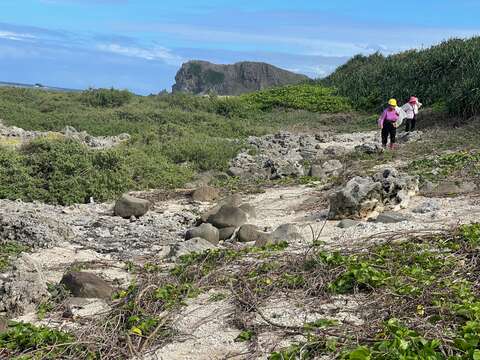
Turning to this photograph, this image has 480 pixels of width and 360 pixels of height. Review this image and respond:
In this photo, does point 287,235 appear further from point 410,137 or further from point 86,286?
point 410,137

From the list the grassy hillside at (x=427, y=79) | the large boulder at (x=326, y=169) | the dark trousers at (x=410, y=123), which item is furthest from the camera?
the grassy hillside at (x=427, y=79)

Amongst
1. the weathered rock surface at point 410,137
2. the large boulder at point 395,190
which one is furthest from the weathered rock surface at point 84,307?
the weathered rock surface at point 410,137

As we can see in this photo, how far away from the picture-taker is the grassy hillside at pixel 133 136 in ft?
36.7

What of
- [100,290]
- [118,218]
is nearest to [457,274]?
[100,290]

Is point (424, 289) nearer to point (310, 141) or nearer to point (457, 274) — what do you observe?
point (457, 274)

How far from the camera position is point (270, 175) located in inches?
512

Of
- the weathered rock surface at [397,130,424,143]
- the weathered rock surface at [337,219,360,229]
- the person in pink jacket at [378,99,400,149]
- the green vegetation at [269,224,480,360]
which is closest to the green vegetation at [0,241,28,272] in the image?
the green vegetation at [269,224,480,360]

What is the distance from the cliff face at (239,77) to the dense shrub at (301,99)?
671 inches

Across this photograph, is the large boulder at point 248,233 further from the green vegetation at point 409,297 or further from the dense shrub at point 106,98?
the dense shrub at point 106,98

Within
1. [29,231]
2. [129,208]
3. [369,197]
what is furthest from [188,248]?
[129,208]

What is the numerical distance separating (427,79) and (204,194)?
50.8ft

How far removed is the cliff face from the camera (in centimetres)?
4703

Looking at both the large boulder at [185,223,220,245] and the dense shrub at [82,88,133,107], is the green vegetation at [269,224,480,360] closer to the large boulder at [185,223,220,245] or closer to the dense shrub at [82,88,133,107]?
the large boulder at [185,223,220,245]

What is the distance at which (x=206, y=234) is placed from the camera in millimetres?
8055
